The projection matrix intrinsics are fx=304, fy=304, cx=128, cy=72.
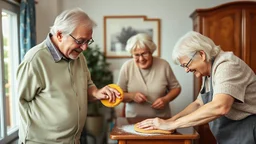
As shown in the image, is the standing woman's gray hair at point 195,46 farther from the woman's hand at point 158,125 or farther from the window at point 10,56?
the window at point 10,56

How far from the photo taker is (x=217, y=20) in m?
3.43

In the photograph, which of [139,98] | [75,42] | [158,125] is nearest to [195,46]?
[158,125]

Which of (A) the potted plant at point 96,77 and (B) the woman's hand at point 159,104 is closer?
(B) the woman's hand at point 159,104

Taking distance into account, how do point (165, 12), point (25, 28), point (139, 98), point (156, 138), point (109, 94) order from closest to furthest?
point (156, 138) < point (109, 94) < point (139, 98) < point (25, 28) < point (165, 12)

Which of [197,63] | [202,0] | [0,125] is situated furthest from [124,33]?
[197,63]

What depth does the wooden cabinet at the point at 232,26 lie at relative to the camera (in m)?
3.41

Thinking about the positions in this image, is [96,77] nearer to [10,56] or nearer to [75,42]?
[10,56]

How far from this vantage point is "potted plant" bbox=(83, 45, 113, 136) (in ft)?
12.3

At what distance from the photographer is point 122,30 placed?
4047 millimetres

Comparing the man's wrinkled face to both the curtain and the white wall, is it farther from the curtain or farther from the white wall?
the white wall

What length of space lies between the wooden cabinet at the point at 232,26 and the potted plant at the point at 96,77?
1186 millimetres

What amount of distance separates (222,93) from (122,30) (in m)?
2.68

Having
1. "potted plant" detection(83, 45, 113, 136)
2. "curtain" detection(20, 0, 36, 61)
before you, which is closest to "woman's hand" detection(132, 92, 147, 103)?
"curtain" detection(20, 0, 36, 61)

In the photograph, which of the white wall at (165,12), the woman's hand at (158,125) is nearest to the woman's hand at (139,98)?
the woman's hand at (158,125)
